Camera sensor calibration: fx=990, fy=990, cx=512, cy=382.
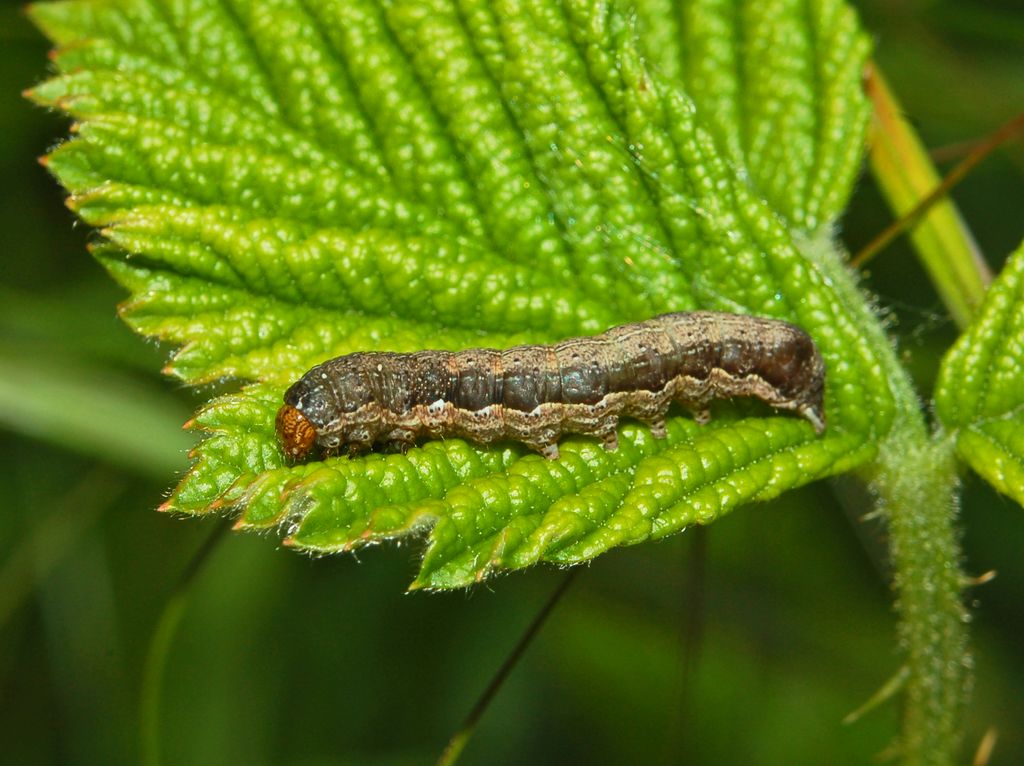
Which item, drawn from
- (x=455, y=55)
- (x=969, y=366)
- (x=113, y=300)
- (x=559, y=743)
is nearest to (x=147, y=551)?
(x=113, y=300)

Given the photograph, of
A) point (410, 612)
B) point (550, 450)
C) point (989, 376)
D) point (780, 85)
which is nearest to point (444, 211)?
point (550, 450)

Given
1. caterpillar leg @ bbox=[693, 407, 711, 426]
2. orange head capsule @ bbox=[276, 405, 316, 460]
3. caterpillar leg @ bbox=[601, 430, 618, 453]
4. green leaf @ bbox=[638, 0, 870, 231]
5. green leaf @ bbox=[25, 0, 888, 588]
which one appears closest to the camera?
orange head capsule @ bbox=[276, 405, 316, 460]

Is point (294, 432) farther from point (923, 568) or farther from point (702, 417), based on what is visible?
point (923, 568)

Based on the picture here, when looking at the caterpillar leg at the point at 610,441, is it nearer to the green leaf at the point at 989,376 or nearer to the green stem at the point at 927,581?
the green stem at the point at 927,581

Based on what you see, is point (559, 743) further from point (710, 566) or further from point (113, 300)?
point (113, 300)

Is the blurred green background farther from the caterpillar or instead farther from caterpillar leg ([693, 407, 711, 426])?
the caterpillar

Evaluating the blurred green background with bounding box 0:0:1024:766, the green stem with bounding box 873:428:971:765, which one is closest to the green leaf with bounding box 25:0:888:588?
the green stem with bounding box 873:428:971:765
